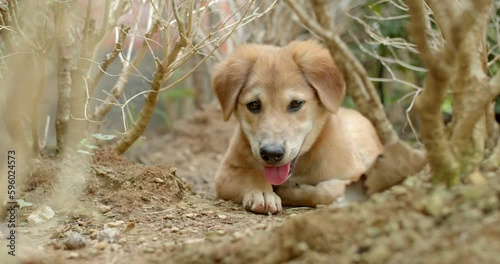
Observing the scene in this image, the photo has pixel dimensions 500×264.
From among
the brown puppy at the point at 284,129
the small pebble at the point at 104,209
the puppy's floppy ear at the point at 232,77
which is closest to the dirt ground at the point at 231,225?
the small pebble at the point at 104,209

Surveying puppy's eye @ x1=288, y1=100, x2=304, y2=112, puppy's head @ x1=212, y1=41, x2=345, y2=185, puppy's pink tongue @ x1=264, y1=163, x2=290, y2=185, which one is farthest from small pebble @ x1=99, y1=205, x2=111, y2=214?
puppy's eye @ x1=288, y1=100, x2=304, y2=112

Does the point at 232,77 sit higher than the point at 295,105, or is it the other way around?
the point at 232,77

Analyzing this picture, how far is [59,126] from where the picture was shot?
478 cm

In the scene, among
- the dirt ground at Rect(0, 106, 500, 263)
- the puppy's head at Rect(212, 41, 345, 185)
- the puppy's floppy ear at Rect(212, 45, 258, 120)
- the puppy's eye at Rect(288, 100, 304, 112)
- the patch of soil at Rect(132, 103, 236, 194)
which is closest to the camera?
the dirt ground at Rect(0, 106, 500, 263)

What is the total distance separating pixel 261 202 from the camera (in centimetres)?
437

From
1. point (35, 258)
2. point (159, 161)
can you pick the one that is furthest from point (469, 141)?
point (159, 161)

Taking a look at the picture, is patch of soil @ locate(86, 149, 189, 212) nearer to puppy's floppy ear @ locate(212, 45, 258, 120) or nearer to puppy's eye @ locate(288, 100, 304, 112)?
puppy's floppy ear @ locate(212, 45, 258, 120)

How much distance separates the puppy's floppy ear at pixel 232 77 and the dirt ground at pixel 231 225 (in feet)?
2.12

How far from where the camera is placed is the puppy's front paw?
14.3 ft

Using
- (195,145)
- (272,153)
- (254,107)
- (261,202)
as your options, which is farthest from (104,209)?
(195,145)

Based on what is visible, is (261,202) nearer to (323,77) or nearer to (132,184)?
(132,184)

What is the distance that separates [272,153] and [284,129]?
0.69ft

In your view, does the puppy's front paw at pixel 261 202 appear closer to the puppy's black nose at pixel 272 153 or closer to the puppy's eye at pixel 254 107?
the puppy's black nose at pixel 272 153

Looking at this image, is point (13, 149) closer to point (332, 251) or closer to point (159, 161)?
point (332, 251)
